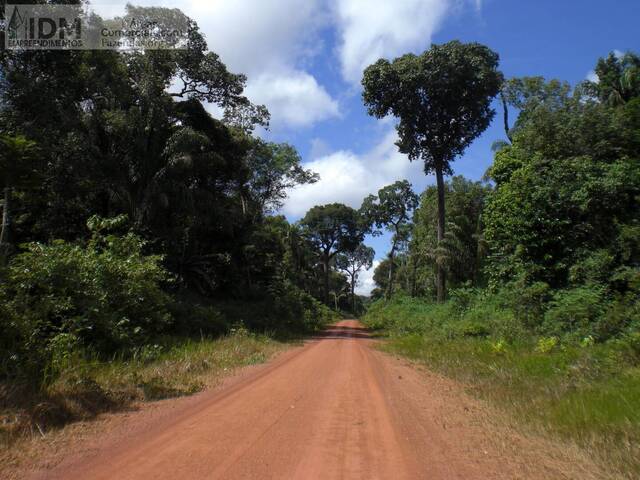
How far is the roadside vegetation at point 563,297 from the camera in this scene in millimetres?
6441

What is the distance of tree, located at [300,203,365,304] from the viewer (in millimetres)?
60000

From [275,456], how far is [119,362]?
18.9 ft

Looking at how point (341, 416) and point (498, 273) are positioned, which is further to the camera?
point (498, 273)

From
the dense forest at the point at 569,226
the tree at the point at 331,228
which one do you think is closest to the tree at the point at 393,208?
the tree at the point at 331,228

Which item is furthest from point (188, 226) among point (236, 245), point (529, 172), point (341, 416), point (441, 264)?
point (341, 416)

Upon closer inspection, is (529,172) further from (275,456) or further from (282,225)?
(282,225)

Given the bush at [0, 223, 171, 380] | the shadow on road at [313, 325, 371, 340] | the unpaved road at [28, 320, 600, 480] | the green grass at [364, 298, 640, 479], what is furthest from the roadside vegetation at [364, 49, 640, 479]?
the bush at [0, 223, 171, 380]

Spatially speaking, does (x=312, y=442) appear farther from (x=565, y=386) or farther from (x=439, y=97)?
(x=439, y=97)

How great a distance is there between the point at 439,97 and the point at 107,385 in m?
22.7

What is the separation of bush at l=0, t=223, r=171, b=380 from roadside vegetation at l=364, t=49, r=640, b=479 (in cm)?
778

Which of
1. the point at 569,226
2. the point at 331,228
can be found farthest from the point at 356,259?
the point at 569,226

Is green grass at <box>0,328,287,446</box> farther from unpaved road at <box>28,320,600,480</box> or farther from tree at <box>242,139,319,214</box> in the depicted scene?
tree at <box>242,139,319,214</box>

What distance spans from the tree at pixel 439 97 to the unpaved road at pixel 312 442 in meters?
19.5

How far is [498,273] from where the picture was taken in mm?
17250
